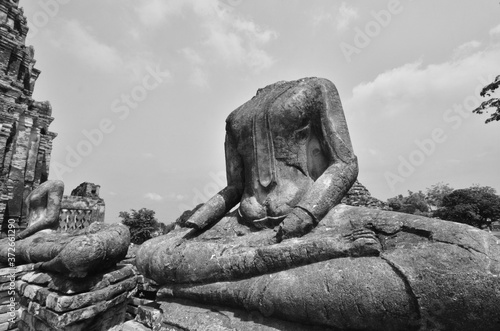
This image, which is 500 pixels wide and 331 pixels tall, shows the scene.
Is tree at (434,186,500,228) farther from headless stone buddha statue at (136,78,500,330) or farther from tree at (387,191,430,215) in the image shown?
headless stone buddha statue at (136,78,500,330)

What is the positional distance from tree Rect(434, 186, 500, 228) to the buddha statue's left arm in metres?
29.1

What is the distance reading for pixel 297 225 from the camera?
86.8 inches

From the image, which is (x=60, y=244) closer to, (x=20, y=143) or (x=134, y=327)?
(x=134, y=327)

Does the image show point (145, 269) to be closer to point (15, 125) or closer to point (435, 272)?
point (435, 272)

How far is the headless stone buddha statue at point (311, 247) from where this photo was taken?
1.40 m

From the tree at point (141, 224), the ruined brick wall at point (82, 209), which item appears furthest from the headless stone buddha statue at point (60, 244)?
the tree at point (141, 224)

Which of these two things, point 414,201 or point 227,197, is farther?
point 414,201

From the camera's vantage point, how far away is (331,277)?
164 centimetres

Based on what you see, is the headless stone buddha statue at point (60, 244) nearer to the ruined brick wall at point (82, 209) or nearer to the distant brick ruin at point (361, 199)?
the ruined brick wall at point (82, 209)

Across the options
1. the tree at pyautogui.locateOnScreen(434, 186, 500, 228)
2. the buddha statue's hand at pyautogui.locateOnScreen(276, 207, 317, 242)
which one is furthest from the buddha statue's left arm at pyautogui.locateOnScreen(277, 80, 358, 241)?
the tree at pyautogui.locateOnScreen(434, 186, 500, 228)

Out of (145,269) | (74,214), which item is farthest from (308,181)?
(74,214)

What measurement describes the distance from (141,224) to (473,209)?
93.1ft

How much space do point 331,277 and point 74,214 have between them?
10.7 metres

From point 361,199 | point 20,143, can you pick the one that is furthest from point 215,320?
point 20,143
